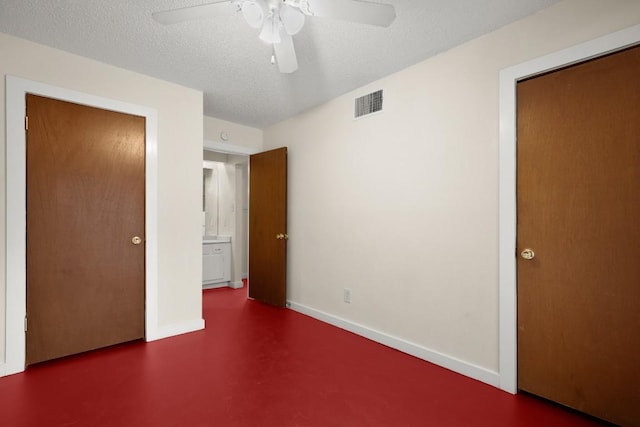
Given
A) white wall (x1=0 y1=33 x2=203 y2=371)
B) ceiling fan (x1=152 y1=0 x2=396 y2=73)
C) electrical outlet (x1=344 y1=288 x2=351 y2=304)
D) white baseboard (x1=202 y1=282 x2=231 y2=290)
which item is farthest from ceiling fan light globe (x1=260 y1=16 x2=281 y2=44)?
white baseboard (x1=202 y1=282 x2=231 y2=290)

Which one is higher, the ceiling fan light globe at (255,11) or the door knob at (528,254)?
the ceiling fan light globe at (255,11)

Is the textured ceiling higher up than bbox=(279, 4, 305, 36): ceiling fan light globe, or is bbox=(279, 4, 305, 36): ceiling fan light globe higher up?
the textured ceiling

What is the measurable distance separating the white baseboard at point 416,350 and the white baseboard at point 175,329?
126 cm

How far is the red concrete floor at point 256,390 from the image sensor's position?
1768mm

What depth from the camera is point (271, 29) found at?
1.69 m

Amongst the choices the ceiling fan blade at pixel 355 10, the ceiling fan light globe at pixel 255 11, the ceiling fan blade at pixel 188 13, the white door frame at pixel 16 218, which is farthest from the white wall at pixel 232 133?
the ceiling fan blade at pixel 355 10

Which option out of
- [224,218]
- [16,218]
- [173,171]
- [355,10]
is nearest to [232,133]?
[173,171]

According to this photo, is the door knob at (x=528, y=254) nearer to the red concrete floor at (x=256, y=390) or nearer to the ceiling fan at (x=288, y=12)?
the red concrete floor at (x=256, y=390)

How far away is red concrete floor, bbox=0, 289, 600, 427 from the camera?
1.77 metres

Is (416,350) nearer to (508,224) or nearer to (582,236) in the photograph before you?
(508,224)

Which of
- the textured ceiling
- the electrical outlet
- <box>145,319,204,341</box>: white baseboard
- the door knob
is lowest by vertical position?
<box>145,319,204,341</box>: white baseboard

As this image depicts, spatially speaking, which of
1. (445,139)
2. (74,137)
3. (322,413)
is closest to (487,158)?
(445,139)

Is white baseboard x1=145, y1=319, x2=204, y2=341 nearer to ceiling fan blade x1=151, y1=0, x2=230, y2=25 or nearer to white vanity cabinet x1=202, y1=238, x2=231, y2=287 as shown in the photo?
white vanity cabinet x1=202, y1=238, x2=231, y2=287

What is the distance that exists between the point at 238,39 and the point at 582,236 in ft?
8.61
